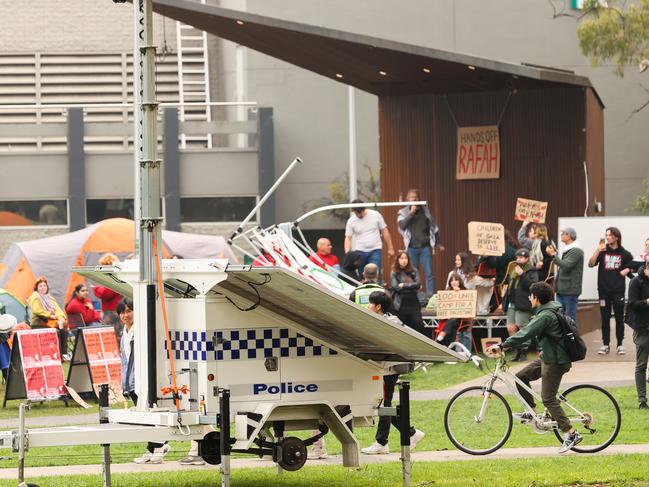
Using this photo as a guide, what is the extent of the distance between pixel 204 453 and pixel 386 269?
53.2 feet

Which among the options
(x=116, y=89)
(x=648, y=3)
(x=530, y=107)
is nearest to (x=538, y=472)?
(x=530, y=107)

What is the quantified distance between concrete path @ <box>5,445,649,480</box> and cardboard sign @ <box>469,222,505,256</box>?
8.33 meters

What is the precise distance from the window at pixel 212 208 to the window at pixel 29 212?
3.69m

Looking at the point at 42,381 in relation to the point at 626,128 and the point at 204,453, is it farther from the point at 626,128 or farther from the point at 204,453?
the point at 626,128

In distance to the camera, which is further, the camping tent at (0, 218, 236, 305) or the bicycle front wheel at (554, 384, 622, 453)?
the camping tent at (0, 218, 236, 305)

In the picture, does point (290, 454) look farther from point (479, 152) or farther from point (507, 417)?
point (479, 152)

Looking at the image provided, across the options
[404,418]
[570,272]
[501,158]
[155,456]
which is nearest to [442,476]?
[404,418]

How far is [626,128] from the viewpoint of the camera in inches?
1651

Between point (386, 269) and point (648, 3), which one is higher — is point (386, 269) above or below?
below

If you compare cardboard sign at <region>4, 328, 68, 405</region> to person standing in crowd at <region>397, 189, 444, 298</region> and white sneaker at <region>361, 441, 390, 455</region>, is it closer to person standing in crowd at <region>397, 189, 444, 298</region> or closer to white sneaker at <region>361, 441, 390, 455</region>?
white sneaker at <region>361, 441, 390, 455</region>

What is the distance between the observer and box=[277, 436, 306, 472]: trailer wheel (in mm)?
10914

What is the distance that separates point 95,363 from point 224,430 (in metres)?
9.42

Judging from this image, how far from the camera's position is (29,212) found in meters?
43.3

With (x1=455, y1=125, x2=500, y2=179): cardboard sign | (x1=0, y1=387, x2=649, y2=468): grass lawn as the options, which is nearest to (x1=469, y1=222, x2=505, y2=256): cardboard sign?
(x1=455, y1=125, x2=500, y2=179): cardboard sign
